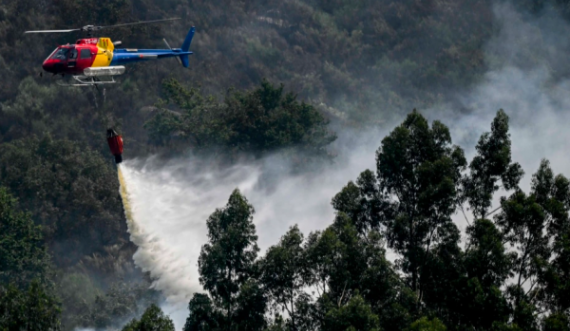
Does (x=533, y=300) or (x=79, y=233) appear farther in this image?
(x=79, y=233)

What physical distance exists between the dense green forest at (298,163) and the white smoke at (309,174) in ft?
6.94

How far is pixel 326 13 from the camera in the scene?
118312 millimetres

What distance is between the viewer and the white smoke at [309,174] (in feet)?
215

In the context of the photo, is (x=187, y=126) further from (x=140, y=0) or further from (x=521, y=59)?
(x=521, y=59)

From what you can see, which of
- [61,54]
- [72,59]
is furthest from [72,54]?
[61,54]

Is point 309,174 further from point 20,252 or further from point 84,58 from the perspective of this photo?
point 84,58

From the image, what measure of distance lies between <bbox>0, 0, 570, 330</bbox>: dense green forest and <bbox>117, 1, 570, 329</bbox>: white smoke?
212 cm

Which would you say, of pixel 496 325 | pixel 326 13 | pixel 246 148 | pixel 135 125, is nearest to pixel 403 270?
pixel 496 325

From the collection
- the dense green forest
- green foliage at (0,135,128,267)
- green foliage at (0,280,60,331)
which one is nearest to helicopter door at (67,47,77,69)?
the dense green forest

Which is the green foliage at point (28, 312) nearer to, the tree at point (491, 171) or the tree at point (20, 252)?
the tree at point (491, 171)

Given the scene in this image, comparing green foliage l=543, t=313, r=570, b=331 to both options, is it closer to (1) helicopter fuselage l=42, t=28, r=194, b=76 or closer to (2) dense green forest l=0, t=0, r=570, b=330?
(2) dense green forest l=0, t=0, r=570, b=330

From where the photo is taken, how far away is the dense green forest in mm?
48969

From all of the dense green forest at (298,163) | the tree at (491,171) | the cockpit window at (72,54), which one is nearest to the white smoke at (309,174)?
the dense green forest at (298,163)

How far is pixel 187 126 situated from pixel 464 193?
3750cm
